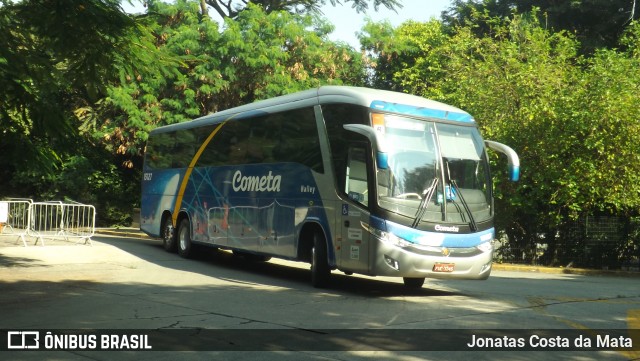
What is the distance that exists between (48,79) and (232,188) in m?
5.84

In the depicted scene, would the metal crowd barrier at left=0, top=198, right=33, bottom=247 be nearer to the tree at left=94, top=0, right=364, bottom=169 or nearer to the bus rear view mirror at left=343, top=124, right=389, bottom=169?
the tree at left=94, top=0, right=364, bottom=169

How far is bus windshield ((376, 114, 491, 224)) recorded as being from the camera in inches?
519

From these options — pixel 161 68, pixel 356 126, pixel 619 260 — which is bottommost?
pixel 619 260

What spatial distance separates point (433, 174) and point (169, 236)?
10620 millimetres

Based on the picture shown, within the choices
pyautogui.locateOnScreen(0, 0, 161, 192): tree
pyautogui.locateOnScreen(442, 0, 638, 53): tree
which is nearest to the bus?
pyautogui.locateOnScreen(0, 0, 161, 192): tree

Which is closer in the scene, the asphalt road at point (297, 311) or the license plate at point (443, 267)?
the asphalt road at point (297, 311)

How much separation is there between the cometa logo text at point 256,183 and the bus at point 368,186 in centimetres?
3

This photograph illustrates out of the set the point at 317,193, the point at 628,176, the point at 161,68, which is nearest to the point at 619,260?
the point at 628,176

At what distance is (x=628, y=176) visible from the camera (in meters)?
22.3

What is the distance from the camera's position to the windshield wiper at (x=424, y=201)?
1308cm

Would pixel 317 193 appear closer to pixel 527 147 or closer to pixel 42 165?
pixel 42 165

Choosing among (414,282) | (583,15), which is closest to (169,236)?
(414,282)

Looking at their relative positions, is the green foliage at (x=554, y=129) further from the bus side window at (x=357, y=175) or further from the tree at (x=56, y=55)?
the tree at (x=56, y=55)

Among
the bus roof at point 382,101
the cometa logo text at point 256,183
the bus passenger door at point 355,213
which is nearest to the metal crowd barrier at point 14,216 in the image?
the cometa logo text at point 256,183
